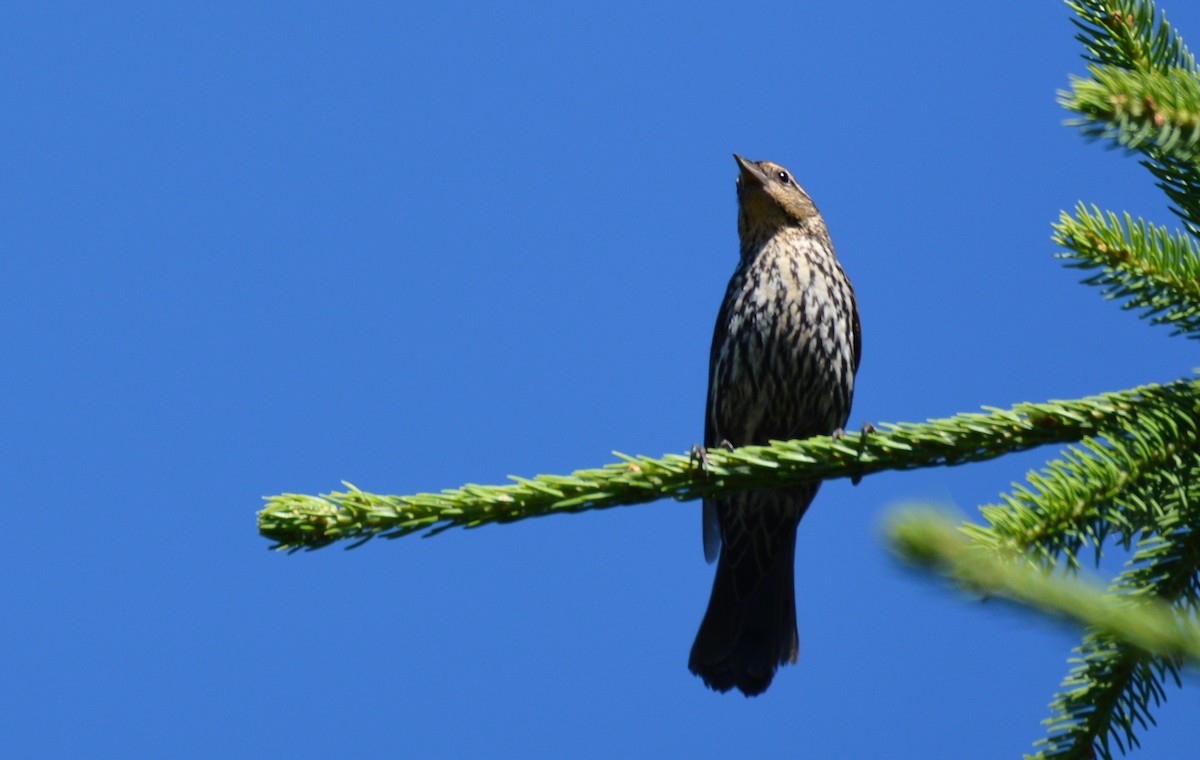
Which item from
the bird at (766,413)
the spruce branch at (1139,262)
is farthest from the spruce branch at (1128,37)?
the bird at (766,413)

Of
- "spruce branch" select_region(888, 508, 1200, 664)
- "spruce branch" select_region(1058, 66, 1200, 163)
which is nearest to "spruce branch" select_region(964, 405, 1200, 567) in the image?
"spruce branch" select_region(1058, 66, 1200, 163)

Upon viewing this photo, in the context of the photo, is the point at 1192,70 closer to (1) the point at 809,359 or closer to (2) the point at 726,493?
(2) the point at 726,493

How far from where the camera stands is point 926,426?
97.8 inches

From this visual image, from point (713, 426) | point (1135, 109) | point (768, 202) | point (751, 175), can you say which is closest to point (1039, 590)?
point (1135, 109)

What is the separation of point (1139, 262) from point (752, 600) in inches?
146

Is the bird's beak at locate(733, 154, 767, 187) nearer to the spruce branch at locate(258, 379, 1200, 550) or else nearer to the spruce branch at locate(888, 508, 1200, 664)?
the spruce branch at locate(258, 379, 1200, 550)

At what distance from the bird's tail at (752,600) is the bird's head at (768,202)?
63.7 inches

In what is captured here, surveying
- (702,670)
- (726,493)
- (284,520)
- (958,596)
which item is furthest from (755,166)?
(958,596)

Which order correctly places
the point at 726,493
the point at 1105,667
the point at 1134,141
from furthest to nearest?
the point at 726,493 → the point at 1105,667 → the point at 1134,141

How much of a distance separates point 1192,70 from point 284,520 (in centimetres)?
198

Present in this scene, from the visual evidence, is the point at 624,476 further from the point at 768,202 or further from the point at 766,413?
the point at 768,202

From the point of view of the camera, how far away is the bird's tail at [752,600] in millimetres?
5719

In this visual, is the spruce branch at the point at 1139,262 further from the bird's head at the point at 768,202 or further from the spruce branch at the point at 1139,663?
the bird's head at the point at 768,202

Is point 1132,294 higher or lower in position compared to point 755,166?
lower
